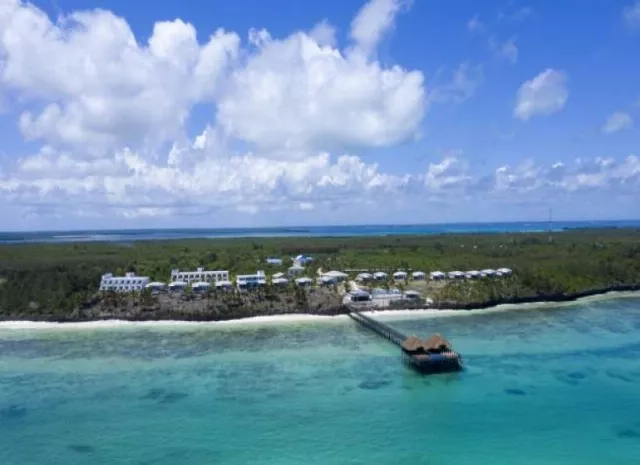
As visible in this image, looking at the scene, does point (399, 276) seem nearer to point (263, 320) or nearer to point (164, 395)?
point (263, 320)

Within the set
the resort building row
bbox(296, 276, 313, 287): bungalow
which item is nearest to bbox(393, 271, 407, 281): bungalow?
the resort building row

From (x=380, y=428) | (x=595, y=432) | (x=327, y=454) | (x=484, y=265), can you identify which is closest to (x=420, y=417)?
(x=380, y=428)

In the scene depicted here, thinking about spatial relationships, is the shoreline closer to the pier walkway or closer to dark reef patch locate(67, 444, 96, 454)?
the pier walkway

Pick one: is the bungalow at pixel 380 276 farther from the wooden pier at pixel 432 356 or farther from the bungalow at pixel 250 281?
the wooden pier at pixel 432 356

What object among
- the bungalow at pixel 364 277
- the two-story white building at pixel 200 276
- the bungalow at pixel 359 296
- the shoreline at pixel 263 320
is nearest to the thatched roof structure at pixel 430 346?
the shoreline at pixel 263 320

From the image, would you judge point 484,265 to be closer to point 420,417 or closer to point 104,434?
point 420,417

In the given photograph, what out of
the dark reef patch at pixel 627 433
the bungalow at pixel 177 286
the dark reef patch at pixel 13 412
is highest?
the bungalow at pixel 177 286

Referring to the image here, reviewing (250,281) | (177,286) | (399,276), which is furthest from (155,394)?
(399,276)
